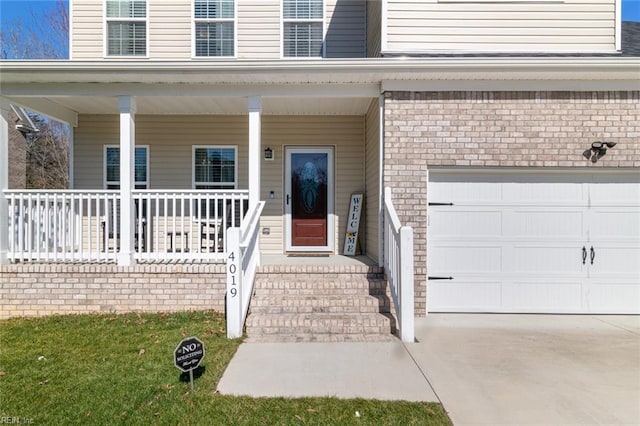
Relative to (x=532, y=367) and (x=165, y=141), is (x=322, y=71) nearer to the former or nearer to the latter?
(x=165, y=141)

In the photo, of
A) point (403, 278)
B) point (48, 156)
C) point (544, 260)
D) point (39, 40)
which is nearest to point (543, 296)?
point (544, 260)

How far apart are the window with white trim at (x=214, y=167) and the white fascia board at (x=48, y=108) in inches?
89.4

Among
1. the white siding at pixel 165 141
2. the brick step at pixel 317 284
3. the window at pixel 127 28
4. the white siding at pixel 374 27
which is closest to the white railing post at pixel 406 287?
the brick step at pixel 317 284

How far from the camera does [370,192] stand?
260 inches

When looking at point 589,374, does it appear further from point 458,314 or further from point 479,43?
point 479,43

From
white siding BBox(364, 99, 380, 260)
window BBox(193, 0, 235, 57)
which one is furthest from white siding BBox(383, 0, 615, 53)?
window BBox(193, 0, 235, 57)

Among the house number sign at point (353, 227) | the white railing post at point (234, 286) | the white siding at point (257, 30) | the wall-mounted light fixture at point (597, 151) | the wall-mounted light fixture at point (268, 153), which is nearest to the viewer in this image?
the white railing post at point (234, 286)

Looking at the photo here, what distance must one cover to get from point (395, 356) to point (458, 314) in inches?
80.0

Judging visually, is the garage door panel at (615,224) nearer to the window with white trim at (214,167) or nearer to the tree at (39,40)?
the window with white trim at (214,167)

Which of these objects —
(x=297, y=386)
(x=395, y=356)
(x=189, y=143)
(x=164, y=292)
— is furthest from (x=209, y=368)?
(x=189, y=143)

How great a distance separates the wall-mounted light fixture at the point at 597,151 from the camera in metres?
5.23

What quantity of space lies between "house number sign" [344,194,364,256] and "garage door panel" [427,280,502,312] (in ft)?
5.96

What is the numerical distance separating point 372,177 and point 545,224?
2692mm

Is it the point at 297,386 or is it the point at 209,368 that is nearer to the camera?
the point at 297,386
